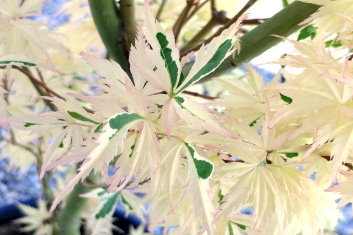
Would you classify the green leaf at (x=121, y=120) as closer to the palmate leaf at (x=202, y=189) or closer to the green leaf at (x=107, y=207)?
the palmate leaf at (x=202, y=189)

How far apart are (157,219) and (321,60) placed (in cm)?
18

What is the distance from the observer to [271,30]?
34 cm

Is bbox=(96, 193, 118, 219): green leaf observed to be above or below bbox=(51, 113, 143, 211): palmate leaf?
below

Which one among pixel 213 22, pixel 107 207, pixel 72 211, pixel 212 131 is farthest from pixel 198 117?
Result: pixel 72 211

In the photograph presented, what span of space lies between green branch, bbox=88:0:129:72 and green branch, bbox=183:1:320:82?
103 millimetres

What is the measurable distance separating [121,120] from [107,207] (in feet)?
1.29

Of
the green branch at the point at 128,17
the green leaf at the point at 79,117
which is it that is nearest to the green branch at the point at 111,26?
the green branch at the point at 128,17

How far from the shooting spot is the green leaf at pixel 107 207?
0.59m

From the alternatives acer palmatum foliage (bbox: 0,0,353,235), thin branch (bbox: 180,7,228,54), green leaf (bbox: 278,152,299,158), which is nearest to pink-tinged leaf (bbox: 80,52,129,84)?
acer palmatum foliage (bbox: 0,0,353,235)

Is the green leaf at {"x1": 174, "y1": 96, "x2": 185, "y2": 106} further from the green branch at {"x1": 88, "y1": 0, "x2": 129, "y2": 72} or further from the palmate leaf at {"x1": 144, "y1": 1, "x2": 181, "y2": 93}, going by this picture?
the green branch at {"x1": 88, "y1": 0, "x2": 129, "y2": 72}

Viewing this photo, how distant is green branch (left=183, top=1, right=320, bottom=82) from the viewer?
32cm

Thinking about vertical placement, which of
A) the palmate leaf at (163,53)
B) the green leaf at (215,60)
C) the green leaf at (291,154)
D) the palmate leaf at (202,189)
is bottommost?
the green leaf at (291,154)

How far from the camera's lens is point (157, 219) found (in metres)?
0.36

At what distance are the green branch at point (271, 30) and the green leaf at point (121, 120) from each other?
0.45 ft
